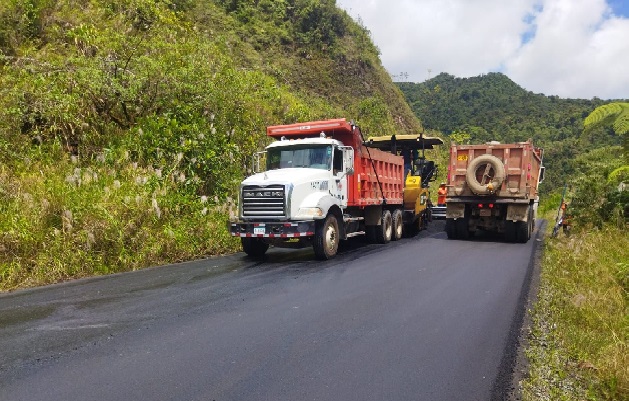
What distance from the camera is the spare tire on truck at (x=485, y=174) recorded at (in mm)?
13078

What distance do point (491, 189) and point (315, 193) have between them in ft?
18.7

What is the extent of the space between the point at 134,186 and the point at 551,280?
27.4ft

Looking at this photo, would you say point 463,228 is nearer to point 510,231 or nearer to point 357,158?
point 510,231

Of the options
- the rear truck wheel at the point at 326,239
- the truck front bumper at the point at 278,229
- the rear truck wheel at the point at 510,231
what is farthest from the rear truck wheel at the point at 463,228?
the truck front bumper at the point at 278,229

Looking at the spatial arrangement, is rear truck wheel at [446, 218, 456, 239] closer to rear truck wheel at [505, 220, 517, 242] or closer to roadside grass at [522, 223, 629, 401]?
rear truck wheel at [505, 220, 517, 242]

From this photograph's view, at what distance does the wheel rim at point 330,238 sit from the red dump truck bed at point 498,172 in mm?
5112

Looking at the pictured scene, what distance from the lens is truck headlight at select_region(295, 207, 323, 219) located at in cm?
948

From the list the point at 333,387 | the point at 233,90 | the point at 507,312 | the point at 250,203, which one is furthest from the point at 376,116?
the point at 333,387

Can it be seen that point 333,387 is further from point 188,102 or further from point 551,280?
point 188,102

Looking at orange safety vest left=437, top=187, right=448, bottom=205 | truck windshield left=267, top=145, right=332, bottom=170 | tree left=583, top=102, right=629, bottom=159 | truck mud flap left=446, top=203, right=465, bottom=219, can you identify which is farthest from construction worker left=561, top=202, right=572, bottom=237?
truck windshield left=267, top=145, right=332, bottom=170

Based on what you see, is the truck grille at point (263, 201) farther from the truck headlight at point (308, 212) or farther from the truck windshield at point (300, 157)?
the truck windshield at point (300, 157)

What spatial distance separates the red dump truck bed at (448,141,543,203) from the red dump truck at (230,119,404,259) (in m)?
2.42

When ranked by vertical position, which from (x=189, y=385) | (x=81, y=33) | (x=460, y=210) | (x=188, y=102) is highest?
(x=81, y=33)

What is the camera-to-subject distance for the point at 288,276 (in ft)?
26.8
